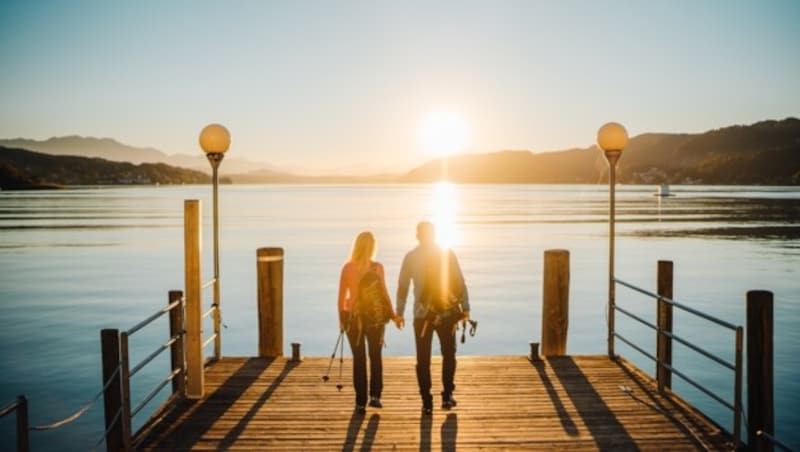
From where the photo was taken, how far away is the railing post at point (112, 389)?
598 centimetres

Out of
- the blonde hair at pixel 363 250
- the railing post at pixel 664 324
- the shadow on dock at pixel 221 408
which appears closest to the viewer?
the shadow on dock at pixel 221 408

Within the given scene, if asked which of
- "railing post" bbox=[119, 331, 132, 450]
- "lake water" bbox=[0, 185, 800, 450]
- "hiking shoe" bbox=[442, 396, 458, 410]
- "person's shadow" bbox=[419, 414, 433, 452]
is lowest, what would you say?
"lake water" bbox=[0, 185, 800, 450]

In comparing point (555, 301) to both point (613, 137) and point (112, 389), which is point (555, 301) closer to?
point (613, 137)

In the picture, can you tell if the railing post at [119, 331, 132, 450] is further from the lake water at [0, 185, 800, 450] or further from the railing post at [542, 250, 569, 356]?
the railing post at [542, 250, 569, 356]

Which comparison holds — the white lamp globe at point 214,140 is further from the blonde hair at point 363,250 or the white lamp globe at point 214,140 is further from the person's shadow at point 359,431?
the person's shadow at point 359,431

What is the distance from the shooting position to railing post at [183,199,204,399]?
772 cm

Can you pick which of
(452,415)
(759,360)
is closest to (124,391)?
(452,415)

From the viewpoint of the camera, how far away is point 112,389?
244 inches

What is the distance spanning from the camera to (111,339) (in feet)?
19.7

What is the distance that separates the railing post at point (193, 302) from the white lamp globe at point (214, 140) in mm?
2371

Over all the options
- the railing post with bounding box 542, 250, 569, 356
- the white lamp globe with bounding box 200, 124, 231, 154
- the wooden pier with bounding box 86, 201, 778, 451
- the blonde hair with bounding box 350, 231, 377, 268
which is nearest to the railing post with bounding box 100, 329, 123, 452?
the wooden pier with bounding box 86, 201, 778, 451

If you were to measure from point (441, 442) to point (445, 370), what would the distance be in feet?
3.70

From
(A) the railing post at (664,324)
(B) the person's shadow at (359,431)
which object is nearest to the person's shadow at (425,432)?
(B) the person's shadow at (359,431)

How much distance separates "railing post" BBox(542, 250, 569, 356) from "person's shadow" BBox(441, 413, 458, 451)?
2991 mm
